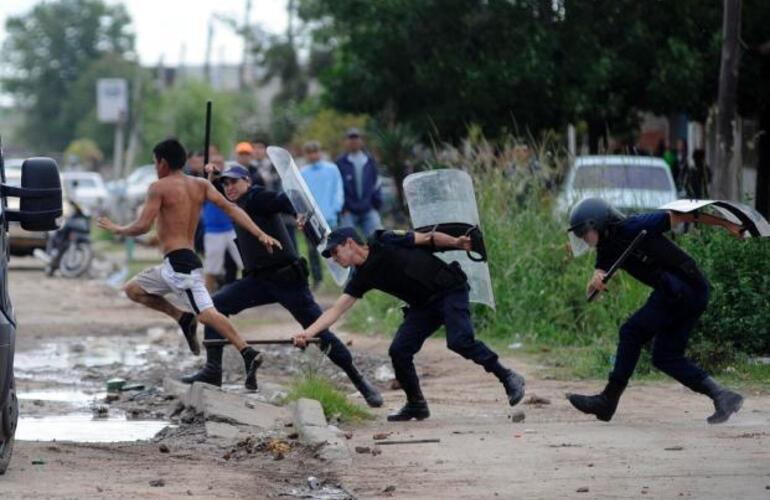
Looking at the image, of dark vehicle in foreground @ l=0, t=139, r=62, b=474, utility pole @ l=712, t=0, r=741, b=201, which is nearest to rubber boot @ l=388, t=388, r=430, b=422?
dark vehicle in foreground @ l=0, t=139, r=62, b=474

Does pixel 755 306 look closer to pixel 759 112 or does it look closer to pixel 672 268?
pixel 672 268

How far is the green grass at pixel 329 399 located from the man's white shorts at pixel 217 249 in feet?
24.2

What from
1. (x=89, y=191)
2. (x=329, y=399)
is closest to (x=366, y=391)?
(x=329, y=399)

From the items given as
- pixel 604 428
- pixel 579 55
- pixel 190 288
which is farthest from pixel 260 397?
pixel 579 55

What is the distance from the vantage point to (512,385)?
11.9 m

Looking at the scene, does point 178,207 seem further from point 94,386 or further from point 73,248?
point 73,248

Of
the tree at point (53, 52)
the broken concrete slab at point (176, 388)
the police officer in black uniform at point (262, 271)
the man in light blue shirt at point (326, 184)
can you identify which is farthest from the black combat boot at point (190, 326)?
the tree at point (53, 52)

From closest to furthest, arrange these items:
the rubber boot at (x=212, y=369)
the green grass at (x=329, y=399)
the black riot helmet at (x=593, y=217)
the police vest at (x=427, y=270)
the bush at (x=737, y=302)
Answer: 1. the black riot helmet at (x=593, y=217)
2. the police vest at (x=427, y=270)
3. the green grass at (x=329, y=399)
4. the rubber boot at (x=212, y=369)
5. the bush at (x=737, y=302)

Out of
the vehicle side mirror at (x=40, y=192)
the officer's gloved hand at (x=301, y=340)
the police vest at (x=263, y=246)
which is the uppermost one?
the vehicle side mirror at (x=40, y=192)

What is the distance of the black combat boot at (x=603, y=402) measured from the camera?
11414 millimetres

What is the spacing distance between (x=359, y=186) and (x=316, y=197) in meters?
1.06

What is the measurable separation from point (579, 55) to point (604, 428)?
1629 cm

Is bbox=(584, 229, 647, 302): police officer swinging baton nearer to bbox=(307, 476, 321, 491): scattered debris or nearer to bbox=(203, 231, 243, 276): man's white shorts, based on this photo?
bbox=(307, 476, 321, 491): scattered debris

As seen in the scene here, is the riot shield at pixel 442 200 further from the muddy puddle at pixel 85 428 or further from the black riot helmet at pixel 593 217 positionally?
the muddy puddle at pixel 85 428
